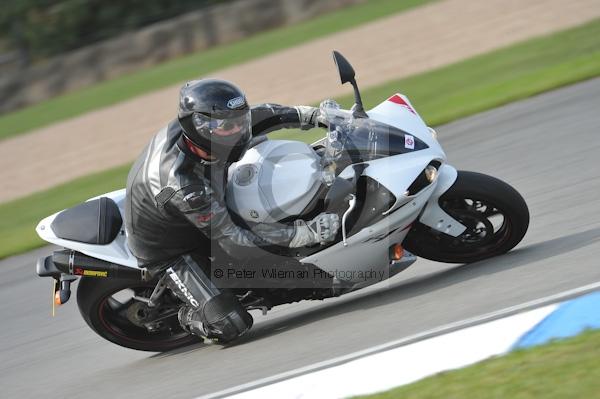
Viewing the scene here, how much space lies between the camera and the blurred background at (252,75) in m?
7.76

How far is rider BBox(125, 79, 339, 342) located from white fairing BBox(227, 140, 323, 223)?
12 cm

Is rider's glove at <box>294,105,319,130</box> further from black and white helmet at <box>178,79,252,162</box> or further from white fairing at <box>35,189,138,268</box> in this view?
white fairing at <box>35,189,138,268</box>

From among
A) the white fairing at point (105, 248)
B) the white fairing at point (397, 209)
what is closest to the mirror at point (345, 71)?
the white fairing at point (397, 209)

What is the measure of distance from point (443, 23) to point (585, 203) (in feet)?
30.4

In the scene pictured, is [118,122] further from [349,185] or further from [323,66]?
[349,185]

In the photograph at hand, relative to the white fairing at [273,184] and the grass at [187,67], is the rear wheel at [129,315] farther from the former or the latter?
the grass at [187,67]

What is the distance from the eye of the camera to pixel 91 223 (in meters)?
5.64

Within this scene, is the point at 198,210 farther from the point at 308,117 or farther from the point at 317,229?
the point at 308,117

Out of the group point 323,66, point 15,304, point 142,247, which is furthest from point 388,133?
point 323,66

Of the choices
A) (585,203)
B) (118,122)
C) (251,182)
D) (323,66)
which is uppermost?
(251,182)

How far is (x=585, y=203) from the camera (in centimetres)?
630

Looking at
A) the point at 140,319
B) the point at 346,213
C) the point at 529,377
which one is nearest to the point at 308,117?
the point at 346,213

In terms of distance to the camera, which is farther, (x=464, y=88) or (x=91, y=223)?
(x=464, y=88)

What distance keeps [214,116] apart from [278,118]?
3.01ft
